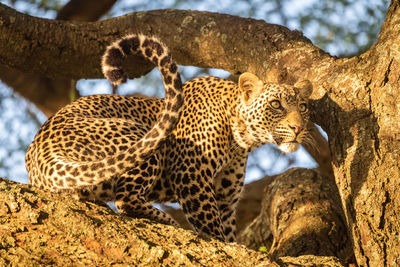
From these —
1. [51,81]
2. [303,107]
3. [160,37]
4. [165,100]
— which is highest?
[160,37]

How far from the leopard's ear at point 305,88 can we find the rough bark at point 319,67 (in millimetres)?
71

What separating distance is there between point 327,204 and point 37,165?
11.8 feet

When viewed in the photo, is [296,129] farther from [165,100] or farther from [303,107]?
[165,100]

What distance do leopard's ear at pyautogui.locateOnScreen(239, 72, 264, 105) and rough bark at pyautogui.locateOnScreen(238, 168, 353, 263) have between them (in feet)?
5.40

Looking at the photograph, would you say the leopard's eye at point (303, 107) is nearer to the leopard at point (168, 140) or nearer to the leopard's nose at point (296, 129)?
the leopard at point (168, 140)

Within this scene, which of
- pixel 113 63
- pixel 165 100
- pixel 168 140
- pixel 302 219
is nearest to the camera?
pixel 165 100

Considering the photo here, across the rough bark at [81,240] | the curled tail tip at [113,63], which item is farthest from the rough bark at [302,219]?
the curled tail tip at [113,63]

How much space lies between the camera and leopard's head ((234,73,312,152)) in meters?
5.75

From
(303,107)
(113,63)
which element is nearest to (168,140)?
(303,107)

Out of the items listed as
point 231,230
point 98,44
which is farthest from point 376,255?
point 98,44

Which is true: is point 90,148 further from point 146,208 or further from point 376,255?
point 376,255

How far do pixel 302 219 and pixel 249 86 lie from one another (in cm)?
178

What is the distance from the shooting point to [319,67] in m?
6.00

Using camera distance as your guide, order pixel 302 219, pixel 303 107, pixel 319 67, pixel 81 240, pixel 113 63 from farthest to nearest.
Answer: pixel 302 219
pixel 319 67
pixel 303 107
pixel 113 63
pixel 81 240
